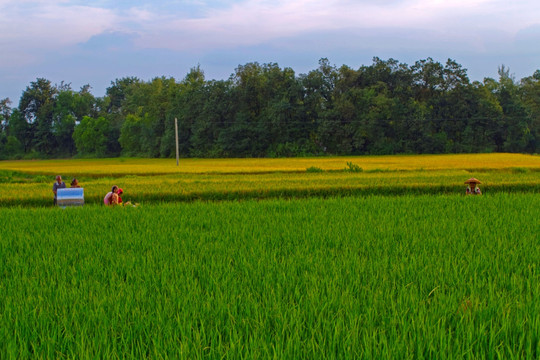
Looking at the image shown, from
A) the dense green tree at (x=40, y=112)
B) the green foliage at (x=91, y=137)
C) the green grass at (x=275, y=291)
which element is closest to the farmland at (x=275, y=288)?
the green grass at (x=275, y=291)

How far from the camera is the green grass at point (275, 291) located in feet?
9.18

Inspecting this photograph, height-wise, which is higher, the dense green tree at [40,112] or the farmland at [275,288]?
the dense green tree at [40,112]

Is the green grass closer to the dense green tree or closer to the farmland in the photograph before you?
the farmland

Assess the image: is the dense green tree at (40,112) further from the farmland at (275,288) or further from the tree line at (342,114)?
the farmland at (275,288)

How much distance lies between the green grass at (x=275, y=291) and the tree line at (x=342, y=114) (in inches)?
2306

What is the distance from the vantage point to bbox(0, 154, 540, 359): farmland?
281cm

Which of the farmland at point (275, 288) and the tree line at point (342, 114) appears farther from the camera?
the tree line at point (342, 114)

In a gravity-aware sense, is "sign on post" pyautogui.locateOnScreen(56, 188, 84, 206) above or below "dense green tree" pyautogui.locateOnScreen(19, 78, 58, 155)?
below

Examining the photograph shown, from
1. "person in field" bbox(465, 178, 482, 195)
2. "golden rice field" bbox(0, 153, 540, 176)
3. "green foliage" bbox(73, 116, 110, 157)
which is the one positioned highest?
"green foliage" bbox(73, 116, 110, 157)

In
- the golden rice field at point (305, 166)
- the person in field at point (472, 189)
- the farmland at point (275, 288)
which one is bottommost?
the golden rice field at point (305, 166)

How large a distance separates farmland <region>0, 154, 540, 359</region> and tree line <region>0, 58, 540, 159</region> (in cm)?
5765

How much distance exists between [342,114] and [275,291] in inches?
2513

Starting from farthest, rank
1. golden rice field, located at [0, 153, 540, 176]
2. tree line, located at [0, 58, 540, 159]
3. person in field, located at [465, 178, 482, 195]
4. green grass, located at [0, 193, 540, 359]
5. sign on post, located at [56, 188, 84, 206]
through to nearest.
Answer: tree line, located at [0, 58, 540, 159] < golden rice field, located at [0, 153, 540, 176] < person in field, located at [465, 178, 482, 195] < sign on post, located at [56, 188, 84, 206] < green grass, located at [0, 193, 540, 359]

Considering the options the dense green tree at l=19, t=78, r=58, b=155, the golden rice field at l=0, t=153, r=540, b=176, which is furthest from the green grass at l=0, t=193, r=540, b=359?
the dense green tree at l=19, t=78, r=58, b=155
